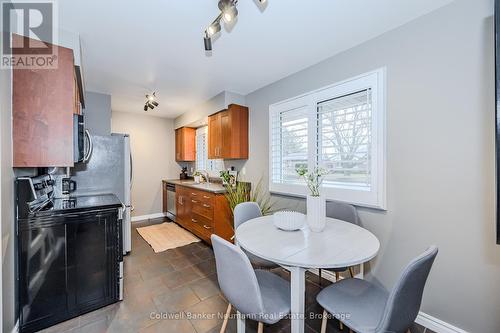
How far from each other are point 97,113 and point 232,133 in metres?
2.28

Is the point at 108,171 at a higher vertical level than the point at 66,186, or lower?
higher

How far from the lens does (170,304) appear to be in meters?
1.97

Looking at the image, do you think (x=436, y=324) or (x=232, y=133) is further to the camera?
(x=232, y=133)

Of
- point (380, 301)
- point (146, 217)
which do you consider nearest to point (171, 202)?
point (146, 217)

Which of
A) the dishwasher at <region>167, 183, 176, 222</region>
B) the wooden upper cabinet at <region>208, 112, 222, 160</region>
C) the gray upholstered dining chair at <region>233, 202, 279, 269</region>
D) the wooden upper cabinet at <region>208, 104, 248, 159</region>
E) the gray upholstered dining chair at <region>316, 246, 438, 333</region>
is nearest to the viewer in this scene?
the gray upholstered dining chair at <region>316, 246, 438, 333</region>

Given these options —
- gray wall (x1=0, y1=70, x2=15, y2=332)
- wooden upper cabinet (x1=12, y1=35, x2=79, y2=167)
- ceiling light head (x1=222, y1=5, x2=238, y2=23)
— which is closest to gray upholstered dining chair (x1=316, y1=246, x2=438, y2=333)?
ceiling light head (x1=222, y1=5, x2=238, y2=23)

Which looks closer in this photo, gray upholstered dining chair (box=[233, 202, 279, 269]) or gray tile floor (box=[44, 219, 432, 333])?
gray tile floor (box=[44, 219, 432, 333])

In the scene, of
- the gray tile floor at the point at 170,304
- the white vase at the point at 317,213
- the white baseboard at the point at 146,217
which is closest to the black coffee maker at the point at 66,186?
the gray tile floor at the point at 170,304

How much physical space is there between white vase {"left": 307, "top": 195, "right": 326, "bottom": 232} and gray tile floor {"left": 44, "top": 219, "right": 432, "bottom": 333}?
0.84 metres

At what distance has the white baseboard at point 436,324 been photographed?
1559 millimetres

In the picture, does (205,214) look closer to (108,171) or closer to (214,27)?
(108,171)

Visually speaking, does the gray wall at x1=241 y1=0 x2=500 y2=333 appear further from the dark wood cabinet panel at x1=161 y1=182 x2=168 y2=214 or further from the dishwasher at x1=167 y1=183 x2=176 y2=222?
the dark wood cabinet panel at x1=161 y1=182 x2=168 y2=214

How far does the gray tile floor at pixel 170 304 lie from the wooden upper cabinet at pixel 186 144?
2640 millimetres

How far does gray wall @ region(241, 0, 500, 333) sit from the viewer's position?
4.70 feet
